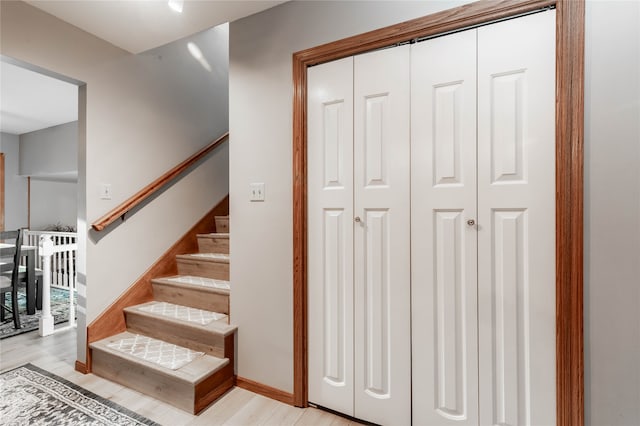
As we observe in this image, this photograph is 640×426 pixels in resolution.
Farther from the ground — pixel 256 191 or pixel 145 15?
pixel 145 15

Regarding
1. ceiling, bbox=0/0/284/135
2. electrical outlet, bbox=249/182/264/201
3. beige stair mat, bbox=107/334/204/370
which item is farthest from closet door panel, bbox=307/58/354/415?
beige stair mat, bbox=107/334/204/370

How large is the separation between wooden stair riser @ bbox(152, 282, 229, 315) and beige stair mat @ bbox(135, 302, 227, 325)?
3 cm

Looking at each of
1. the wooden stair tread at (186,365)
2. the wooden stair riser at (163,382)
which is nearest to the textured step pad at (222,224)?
the wooden stair tread at (186,365)

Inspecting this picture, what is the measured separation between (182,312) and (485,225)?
79.2 inches

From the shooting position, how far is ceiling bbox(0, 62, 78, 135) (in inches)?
126

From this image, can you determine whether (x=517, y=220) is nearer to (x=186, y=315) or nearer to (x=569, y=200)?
(x=569, y=200)

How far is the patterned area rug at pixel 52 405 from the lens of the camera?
158cm

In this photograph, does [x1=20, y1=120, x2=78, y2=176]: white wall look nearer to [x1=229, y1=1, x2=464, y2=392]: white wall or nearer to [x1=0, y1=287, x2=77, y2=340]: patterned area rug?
[x1=0, y1=287, x2=77, y2=340]: patterned area rug

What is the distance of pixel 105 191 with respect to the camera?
2.24 metres

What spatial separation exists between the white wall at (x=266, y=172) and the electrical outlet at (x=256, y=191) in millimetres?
36

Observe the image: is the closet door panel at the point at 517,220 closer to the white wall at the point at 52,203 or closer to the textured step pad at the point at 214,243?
the textured step pad at the point at 214,243

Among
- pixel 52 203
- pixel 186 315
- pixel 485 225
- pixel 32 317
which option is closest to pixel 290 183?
pixel 485 225

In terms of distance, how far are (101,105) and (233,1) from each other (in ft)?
4.11

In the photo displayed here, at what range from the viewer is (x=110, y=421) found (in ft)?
5.19
